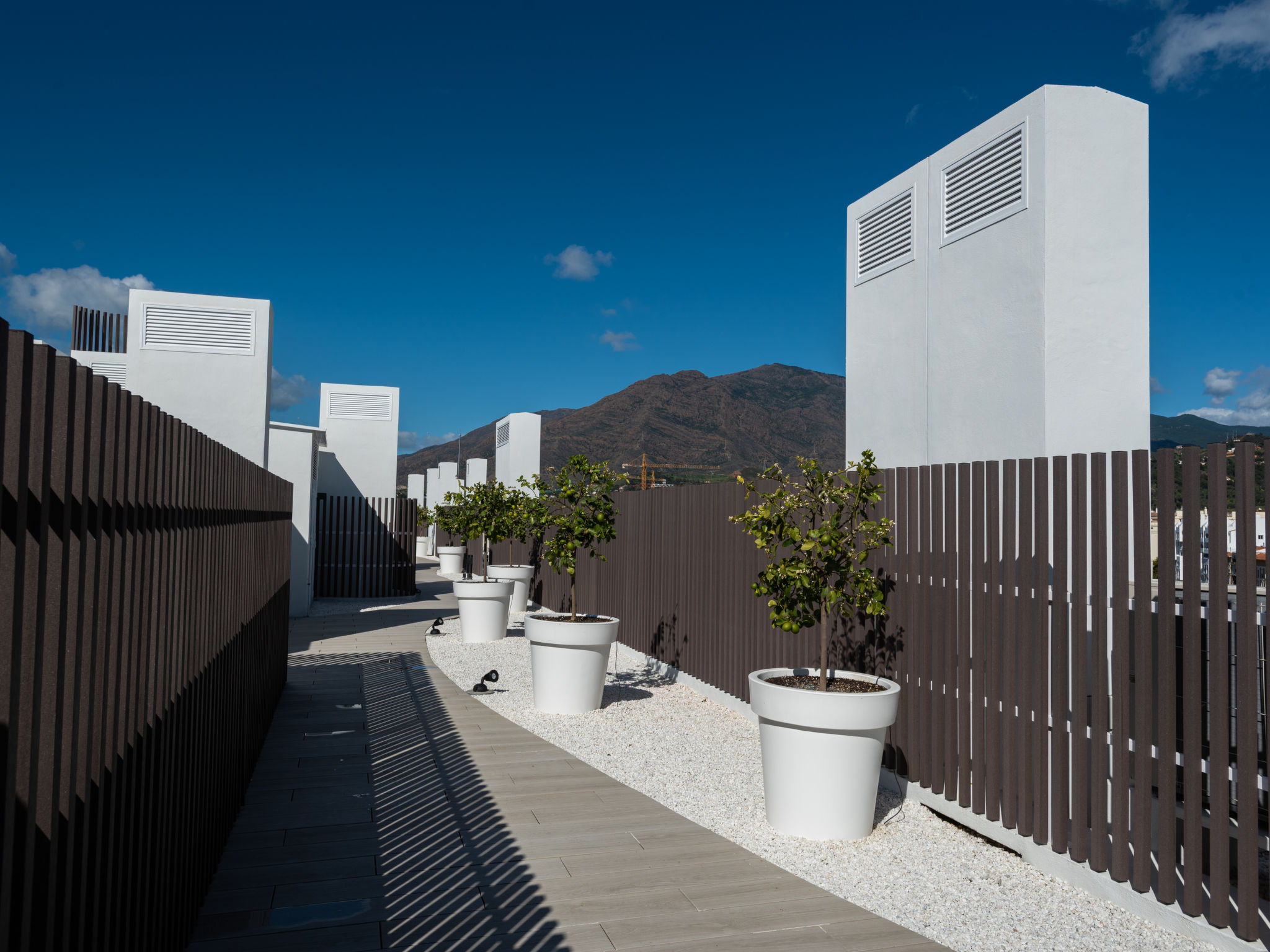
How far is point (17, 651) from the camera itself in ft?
4.48

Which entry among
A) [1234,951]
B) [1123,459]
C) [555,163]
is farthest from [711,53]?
[1234,951]

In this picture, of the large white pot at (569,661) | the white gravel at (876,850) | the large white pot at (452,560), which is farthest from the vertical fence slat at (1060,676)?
the large white pot at (452,560)

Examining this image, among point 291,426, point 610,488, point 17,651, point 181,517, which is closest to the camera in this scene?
point 17,651

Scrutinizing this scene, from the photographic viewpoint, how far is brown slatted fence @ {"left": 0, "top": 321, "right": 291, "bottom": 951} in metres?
1.37

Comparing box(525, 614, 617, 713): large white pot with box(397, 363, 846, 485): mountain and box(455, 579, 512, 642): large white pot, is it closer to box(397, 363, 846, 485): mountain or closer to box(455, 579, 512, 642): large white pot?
box(455, 579, 512, 642): large white pot

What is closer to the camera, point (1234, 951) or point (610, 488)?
point (1234, 951)

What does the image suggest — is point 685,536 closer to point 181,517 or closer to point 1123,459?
point 1123,459

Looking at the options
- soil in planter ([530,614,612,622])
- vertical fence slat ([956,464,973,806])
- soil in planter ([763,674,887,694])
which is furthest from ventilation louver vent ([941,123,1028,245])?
soil in planter ([530,614,612,622])

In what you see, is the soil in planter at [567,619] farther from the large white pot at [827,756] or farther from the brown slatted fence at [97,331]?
the brown slatted fence at [97,331]

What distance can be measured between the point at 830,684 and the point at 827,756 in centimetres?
63

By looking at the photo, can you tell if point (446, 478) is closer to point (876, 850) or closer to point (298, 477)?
point (298, 477)

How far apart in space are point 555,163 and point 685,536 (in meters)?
24.1

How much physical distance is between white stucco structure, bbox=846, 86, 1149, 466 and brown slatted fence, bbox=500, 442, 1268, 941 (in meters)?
1.37

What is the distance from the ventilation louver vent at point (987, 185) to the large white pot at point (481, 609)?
7497mm
